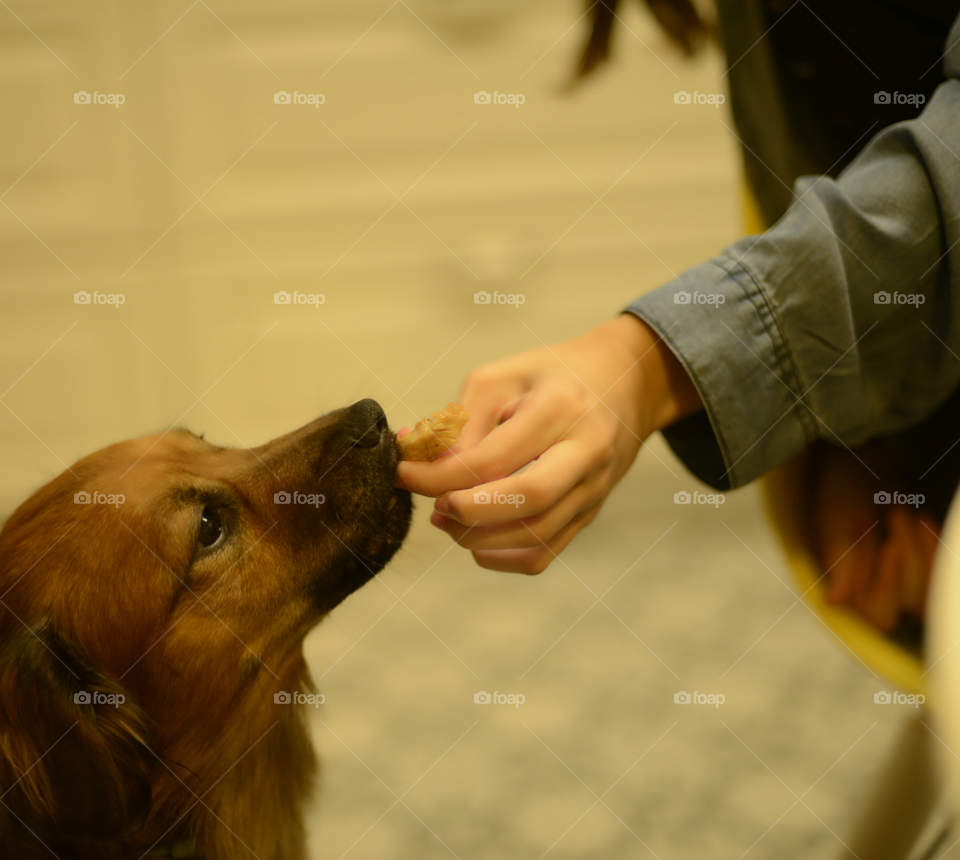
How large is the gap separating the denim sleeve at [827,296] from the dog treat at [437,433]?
289 mm

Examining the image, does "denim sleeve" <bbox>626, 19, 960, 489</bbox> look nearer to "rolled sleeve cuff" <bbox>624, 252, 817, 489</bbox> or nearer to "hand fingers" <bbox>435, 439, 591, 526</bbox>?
"rolled sleeve cuff" <bbox>624, 252, 817, 489</bbox>

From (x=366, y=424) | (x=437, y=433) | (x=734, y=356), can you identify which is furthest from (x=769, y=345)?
(x=366, y=424)

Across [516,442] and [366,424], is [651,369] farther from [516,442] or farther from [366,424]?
[366,424]

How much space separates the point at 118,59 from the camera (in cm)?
220

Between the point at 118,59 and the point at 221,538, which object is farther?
the point at 118,59

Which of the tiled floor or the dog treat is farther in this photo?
the tiled floor

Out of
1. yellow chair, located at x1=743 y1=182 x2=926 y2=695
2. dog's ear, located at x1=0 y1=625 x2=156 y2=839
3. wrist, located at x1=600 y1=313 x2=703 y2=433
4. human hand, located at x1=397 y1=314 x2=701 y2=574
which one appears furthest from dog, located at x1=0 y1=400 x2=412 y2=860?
yellow chair, located at x1=743 y1=182 x2=926 y2=695

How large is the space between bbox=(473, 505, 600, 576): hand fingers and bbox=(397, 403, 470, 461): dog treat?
14cm

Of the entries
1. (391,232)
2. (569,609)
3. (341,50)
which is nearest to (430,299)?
(391,232)

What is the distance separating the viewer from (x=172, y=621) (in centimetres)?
94

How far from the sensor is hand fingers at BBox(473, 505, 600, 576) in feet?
2.91

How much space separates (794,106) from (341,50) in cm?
161

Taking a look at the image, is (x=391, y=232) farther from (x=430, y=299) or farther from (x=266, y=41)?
(x=266, y=41)

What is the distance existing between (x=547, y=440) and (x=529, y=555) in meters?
0.15
